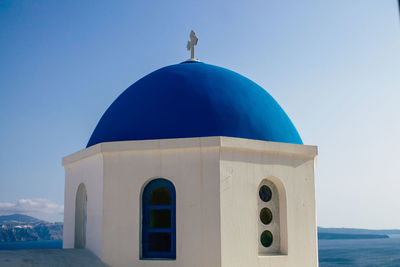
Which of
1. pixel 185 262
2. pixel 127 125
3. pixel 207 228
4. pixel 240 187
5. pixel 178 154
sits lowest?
pixel 185 262

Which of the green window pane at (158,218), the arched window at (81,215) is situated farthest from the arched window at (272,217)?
the arched window at (81,215)

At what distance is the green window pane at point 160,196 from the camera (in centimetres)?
859

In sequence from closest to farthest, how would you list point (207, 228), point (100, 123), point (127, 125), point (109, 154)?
point (207, 228) < point (109, 154) < point (127, 125) < point (100, 123)

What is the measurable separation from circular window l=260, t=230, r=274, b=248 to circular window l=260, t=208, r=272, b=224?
20 cm

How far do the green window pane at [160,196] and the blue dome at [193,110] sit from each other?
103 cm

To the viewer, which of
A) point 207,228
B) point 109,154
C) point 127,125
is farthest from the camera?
point 127,125

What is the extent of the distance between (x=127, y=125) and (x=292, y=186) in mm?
3409

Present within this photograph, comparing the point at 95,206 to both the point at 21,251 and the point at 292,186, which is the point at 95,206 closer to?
the point at 21,251

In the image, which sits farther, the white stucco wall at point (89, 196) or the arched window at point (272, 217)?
the arched window at point (272, 217)

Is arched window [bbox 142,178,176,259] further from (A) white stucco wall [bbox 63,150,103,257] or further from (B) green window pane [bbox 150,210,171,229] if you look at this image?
(A) white stucco wall [bbox 63,150,103,257]

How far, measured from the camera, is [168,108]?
28.7 feet

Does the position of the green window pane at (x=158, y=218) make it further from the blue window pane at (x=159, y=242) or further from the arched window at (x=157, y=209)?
the arched window at (x=157, y=209)

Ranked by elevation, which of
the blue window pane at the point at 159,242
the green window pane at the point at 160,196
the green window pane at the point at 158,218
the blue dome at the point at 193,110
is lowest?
the blue window pane at the point at 159,242

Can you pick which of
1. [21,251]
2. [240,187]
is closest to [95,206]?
[21,251]
